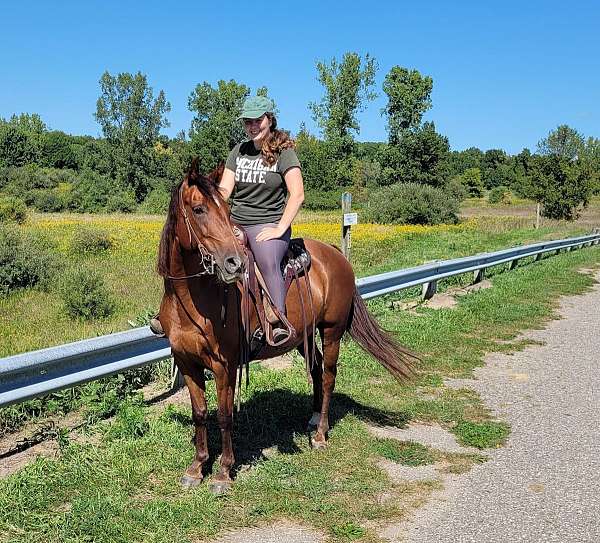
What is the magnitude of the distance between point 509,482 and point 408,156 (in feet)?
203

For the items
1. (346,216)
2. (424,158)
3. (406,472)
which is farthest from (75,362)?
(424,158)

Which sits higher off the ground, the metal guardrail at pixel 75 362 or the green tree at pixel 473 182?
Result: the green tree at pixel 473 182

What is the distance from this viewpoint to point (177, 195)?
13.2 feet

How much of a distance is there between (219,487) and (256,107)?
264cm

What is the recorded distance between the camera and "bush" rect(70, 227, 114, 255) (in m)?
22.6

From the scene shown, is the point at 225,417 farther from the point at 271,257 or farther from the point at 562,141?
the point at 562,141

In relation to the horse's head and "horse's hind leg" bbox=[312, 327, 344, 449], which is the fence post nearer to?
"horse's hind leg" bbox=[312, 327, 344, 449]

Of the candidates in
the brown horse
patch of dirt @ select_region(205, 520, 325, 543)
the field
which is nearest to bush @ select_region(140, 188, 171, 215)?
the field

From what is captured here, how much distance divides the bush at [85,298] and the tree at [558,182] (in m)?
35.3

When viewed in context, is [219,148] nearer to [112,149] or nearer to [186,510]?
[112,149]

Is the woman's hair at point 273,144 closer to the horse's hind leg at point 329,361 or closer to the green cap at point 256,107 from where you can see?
the green cap at point 256,107

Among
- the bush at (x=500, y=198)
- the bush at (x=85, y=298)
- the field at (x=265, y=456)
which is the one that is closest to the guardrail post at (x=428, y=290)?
the field at (x=265, y=456)

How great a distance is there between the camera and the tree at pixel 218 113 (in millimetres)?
69250

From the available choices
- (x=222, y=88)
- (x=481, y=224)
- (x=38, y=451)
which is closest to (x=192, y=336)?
(x=38, y=451)
